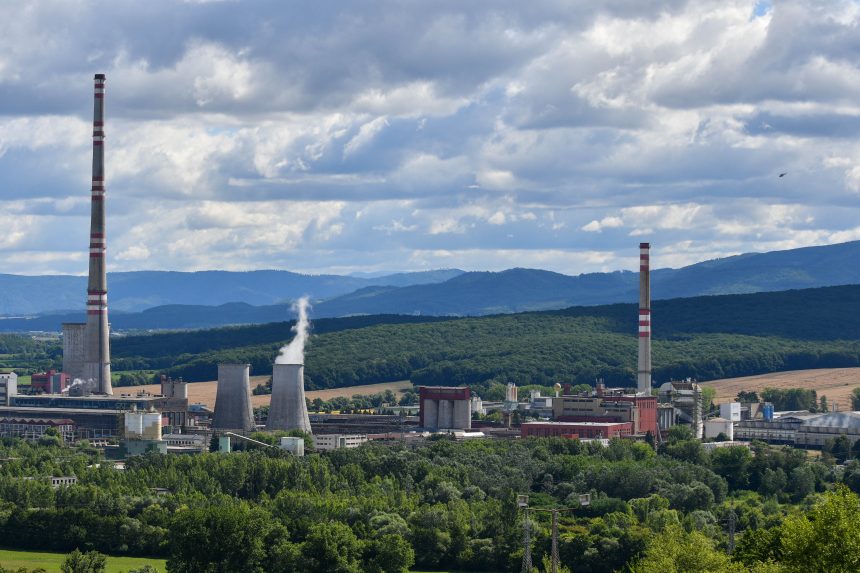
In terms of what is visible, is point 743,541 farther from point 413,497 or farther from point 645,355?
point 645,355

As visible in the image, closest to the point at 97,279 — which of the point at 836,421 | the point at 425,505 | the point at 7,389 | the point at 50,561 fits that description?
the point at 7,389

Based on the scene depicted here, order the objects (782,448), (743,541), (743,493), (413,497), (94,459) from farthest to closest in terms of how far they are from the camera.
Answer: (782,448), (94,459), (743,493), (413,497), (743,541)

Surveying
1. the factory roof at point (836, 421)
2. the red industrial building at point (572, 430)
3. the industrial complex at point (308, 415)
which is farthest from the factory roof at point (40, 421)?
the factory roof at point (836, 421)

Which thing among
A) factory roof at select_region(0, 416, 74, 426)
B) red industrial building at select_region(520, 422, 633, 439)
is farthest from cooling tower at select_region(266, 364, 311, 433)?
factory roof at select_region(0, 416, 74, 426)

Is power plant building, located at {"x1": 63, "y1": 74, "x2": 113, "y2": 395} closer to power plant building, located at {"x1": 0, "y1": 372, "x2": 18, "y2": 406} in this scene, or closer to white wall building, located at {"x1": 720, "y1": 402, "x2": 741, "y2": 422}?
power plant building, located at {"x1": 0, "y1": 372, "x2": 18, "y2": 406}

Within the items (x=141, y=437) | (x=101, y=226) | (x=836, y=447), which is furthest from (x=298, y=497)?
(x=101, y=226)

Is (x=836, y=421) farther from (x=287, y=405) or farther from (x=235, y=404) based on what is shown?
(x=235, y=404)

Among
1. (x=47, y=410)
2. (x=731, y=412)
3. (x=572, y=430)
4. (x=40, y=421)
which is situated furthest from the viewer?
(x=731, y=412)
